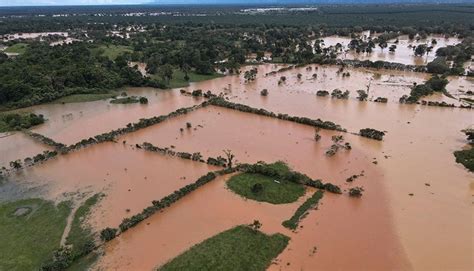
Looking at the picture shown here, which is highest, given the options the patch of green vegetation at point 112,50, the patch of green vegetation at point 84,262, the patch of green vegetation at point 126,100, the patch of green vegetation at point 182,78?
the patch of green vegetation at point 112,50

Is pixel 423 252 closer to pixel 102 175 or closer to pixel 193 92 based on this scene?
pixel 102 175

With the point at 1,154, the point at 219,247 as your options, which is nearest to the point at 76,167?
the point at 1,154

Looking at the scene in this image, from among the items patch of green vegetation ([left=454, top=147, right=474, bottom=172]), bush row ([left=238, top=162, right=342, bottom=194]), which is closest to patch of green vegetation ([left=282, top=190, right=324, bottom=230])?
bush row ([left=238, top=162, right=342, bottom=194])

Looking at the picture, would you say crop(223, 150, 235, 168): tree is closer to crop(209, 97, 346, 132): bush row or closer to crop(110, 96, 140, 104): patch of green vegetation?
A: crop(209, 97, 346, 132): bush row

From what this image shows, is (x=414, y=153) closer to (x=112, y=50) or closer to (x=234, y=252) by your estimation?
(x=234, y=252)

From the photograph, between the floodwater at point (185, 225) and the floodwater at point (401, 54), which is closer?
the floodwater at point (185, 225)

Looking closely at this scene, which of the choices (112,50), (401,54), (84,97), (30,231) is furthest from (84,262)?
(401,54)

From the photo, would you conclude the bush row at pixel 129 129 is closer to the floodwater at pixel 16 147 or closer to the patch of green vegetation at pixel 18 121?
the floodwater at pixel 16 147

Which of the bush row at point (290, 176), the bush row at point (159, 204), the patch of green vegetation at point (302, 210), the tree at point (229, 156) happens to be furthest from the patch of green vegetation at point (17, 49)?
the patch of green vegetation at point (302, 210)
